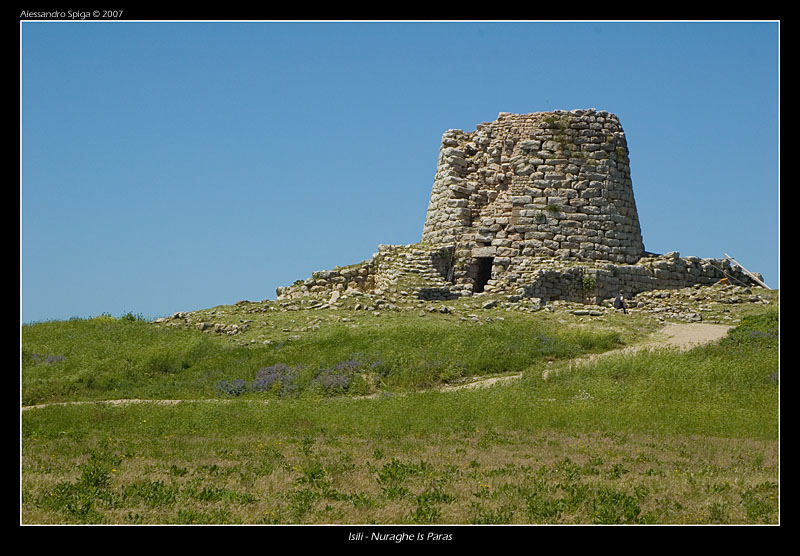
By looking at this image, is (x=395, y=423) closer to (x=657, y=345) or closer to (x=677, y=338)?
(x=657, y=345)

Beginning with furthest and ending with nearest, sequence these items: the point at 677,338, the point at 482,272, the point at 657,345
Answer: the point at 482,272 → the point at 677,338 → the point at 657,345

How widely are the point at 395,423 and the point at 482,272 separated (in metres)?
14.0

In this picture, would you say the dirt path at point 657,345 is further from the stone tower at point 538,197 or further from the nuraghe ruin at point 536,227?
the stone tower at point 538,197

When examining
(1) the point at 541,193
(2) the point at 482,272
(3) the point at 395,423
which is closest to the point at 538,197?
(1) the point at 541,193

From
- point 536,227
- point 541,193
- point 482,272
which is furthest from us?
point 482,272

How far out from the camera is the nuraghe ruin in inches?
1121

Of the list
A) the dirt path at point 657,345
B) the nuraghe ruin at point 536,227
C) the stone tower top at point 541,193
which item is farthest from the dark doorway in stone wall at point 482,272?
the dirt path at point 657,345

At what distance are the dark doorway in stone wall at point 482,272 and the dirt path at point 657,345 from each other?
640 centimetres

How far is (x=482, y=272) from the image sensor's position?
98.1ft

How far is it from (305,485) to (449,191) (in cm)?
1930

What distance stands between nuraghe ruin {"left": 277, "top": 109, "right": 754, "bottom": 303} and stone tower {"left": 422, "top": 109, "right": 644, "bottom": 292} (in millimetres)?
30

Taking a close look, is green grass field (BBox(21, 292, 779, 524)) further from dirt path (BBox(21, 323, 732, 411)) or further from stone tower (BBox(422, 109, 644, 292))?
stone tower (BBox(422, 109, 644, 292))

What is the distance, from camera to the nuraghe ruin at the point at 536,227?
28.5 meters

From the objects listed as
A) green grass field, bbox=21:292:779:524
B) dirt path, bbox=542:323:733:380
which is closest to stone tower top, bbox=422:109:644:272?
green grass field, bbox=21:292:779:524
